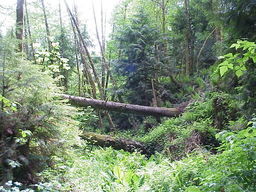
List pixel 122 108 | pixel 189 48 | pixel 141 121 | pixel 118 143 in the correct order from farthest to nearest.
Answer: pixel 189 48, pixel 141 121, pixel 122 108, pixel 118 143

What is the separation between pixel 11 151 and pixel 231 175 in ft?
8.31

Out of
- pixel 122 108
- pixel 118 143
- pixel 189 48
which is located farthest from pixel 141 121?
pixel 189 48

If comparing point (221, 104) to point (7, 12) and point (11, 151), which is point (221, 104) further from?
point (7, 12)

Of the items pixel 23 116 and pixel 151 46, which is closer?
pixel 23 116

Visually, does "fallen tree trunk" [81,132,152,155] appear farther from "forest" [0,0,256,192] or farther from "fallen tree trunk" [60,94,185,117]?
"fallen tree trunk" [60,94,185,117]

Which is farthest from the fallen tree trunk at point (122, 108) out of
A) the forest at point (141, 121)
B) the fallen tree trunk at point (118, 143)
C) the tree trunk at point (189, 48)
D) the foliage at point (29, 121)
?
the tree trunk at point (189, 48)

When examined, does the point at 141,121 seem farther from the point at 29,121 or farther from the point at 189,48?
the point at 29,121

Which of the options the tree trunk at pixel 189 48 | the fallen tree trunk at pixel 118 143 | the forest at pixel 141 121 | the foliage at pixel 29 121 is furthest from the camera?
the tree trunk at pixel 189 48

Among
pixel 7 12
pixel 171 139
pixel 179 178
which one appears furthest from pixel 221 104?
pixel 7 12

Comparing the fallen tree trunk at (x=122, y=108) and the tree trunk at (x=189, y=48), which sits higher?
the tree trunk at (x=189, y=48)

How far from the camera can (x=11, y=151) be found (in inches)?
119

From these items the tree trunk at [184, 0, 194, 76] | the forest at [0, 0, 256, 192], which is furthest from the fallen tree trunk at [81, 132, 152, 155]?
the tree trunk at [184, 0, 194, 76]

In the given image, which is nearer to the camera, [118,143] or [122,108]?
[118,143]

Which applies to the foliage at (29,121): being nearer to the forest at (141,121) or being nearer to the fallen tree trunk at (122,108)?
the forest at (141,121)
